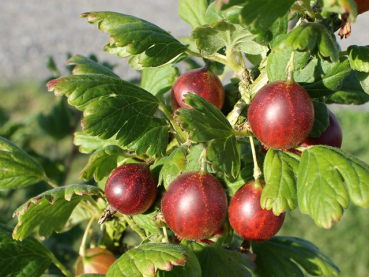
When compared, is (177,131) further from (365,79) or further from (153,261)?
(365,79)

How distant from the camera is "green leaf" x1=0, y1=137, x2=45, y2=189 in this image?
44.7 inches

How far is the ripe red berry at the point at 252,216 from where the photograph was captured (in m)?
0.86

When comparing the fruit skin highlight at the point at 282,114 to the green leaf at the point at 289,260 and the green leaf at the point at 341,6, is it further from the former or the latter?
the green leaf at the point at 289,260

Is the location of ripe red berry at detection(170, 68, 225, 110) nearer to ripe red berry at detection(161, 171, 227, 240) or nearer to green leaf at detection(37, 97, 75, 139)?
ripe red berry at detection(161, 171, 227, 240)

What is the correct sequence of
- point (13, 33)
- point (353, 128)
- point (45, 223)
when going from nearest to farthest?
point (45, 223) → point (353, 128) → point (13, 33)

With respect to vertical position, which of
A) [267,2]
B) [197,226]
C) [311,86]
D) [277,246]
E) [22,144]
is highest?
[267,2]

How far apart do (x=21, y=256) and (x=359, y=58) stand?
0.79 m

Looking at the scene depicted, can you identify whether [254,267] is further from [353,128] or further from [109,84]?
[353,128]

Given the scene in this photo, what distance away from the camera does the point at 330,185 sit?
758 millimetres

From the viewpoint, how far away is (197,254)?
3.24 ft

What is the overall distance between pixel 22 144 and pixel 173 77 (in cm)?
105

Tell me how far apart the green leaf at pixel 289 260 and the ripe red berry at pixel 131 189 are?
37 cm

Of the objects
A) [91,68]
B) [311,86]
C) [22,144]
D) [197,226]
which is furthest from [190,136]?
[22,144]

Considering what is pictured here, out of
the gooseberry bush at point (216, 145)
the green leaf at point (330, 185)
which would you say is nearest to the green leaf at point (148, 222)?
the gooseberry bush at point (216, 145)
